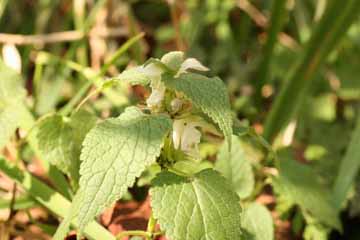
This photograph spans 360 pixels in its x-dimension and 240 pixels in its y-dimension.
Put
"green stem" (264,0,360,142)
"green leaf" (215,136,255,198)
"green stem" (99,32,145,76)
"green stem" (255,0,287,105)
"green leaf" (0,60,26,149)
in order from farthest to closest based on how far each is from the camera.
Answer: "green stem" (255,0,287,105) → "green stem" (264,0,360,142) → "green stem" (99,32,145,76) → "green leaf" (215,136,255,198) → "green leaf" (0,60,26,149)

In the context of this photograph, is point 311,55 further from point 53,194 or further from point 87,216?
point 87,216

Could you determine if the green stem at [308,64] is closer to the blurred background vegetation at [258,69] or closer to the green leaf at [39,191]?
the blurred background vegetation at [258,69]

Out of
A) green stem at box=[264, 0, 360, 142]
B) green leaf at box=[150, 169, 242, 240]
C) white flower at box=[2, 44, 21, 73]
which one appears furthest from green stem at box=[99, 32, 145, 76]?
green leaf at box=[150, 169, 242, 240]

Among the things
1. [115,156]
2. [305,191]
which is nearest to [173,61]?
[115,156]

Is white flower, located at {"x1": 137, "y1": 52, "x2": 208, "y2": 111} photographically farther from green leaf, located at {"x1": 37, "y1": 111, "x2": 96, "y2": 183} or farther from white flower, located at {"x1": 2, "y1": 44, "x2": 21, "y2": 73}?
white flower, located at {"x1": 2, "y1": 44, "x2": 21, "y2": 73}

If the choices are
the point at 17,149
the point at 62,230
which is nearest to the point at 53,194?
the point at 17,149

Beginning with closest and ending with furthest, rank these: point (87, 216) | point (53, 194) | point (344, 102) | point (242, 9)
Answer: point (87, 216) → point (53, 194) → point (344, 102) → point (242, 9)

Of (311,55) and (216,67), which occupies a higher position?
(311,55)

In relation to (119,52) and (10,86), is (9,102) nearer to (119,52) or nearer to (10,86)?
(10,86)
